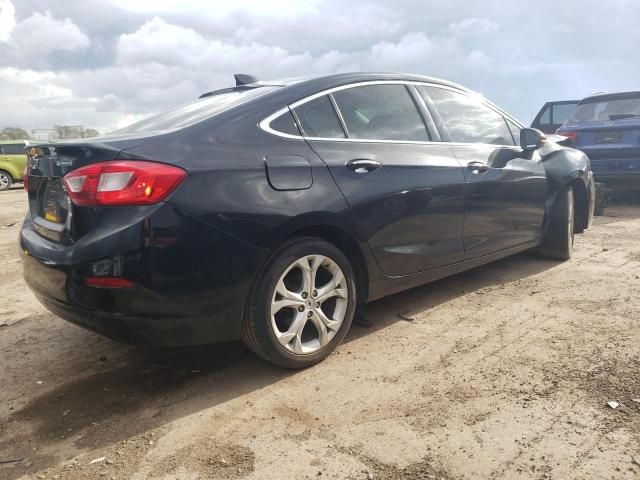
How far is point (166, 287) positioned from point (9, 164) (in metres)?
17.6

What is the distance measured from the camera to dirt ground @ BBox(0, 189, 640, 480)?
205 centimetres

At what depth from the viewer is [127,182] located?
7.49ft

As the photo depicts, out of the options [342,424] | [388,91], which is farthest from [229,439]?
[388,91]

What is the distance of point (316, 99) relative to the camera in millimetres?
2967

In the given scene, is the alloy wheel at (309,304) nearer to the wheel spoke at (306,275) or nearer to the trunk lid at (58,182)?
the wheel spoke at (306,275)

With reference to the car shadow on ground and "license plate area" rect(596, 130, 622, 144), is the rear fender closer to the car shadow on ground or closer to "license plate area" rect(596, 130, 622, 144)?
the car shadow on ground

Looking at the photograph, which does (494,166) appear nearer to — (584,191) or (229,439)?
(584,191)

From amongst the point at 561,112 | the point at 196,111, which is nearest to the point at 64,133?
the point at 196,111

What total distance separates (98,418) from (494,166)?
3.16 m

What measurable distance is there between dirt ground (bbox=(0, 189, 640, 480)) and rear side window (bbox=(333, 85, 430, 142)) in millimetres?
1273

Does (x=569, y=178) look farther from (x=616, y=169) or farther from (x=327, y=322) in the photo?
(x=616, y=169)

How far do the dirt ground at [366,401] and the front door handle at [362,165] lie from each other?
107 cm

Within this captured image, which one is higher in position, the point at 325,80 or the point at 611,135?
the point at 325,80

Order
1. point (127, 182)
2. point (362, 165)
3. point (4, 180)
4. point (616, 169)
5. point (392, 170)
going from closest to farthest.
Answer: point (127, 182) → point (362, 165) → point (392, 170) → point (616, 169) → point (4, 180)
